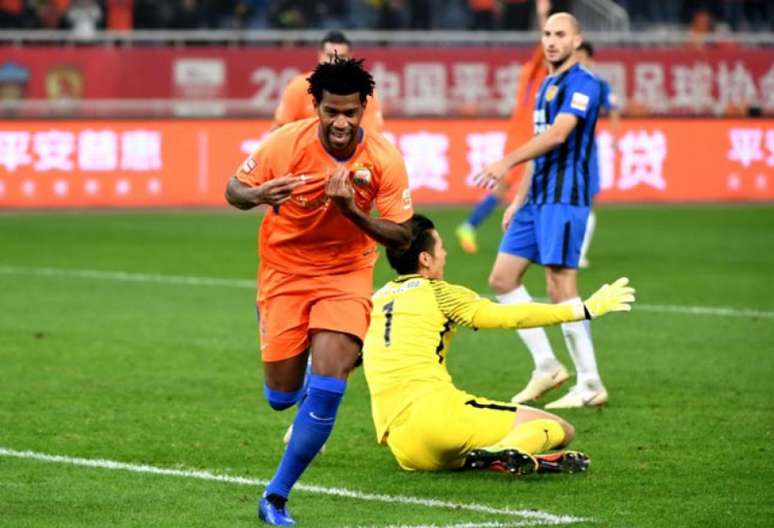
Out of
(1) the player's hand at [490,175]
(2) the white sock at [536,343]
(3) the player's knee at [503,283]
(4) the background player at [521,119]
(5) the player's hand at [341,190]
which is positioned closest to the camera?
(5) the player's hand at [341,190]

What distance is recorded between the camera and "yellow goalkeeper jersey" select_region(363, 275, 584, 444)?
26.9 feet

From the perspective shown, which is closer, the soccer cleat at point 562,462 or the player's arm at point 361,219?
the player's arm at point 361,219

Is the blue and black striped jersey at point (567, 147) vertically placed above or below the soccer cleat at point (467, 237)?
above

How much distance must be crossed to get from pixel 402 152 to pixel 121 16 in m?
5.59

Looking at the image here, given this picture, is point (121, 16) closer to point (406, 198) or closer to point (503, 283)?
point (503, 283)

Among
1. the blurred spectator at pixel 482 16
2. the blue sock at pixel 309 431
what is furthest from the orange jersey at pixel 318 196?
the blurred spectator at pixel 482 16

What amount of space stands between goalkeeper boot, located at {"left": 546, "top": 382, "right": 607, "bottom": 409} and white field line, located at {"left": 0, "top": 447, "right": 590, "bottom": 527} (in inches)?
104

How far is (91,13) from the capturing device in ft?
Result: 91.5

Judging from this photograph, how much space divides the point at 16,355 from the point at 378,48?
16.2 meters

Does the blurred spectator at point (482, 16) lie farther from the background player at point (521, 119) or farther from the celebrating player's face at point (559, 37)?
the celebrating player's face at point (559, 37)

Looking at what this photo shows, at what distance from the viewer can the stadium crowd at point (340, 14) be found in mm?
28047

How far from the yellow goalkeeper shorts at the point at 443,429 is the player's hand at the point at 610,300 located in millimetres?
1036

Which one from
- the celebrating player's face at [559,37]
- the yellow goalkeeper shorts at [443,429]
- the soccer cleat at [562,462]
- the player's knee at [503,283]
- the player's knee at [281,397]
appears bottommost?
the soccer cleat at [562,462]

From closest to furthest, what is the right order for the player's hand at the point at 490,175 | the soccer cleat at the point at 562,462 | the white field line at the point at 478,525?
the white field line at the point at 478,525 → the soccer cleat at the point at 562,462 → the player's hand at the point at 490,175
